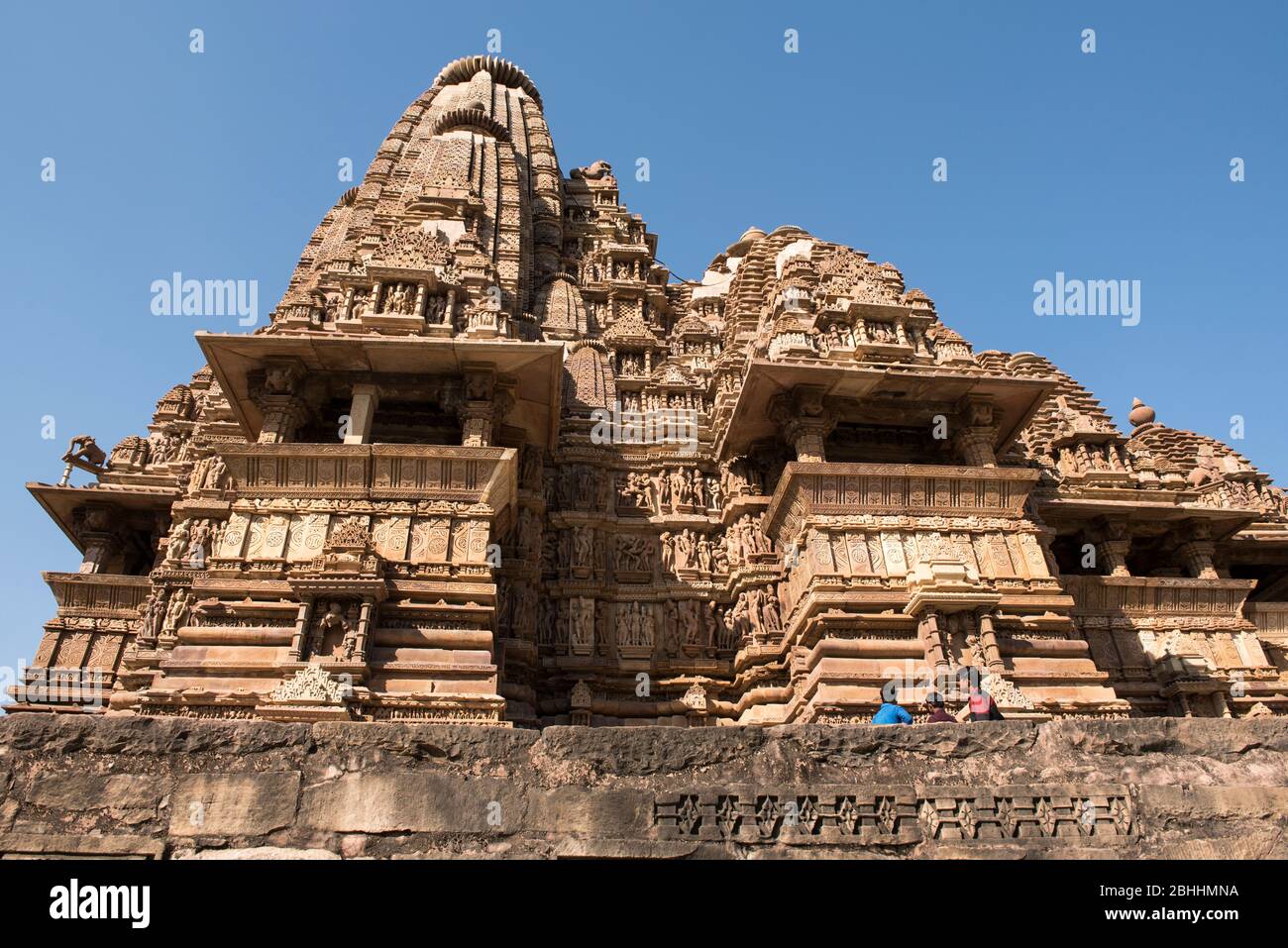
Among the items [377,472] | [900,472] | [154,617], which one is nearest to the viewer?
[377,472]

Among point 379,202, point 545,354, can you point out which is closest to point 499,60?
point 379,202

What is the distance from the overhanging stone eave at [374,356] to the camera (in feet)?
54.6

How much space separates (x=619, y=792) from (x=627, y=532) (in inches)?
560

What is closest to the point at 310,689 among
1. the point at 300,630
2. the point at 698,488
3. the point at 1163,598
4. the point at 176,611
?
the point at 300,630

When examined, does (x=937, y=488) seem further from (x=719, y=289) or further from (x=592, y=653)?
(x=719, y=289)

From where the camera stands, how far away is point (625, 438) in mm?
22609

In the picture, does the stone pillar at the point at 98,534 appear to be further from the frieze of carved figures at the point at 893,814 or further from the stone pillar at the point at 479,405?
the frieze of carved figures at the point at 893,814

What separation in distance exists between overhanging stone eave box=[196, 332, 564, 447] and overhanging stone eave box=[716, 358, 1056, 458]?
4252 mm

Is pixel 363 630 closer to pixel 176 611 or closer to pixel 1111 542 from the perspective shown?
pixel 176 611

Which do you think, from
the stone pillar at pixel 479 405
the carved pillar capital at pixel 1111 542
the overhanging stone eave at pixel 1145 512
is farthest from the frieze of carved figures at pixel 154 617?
the carved pillar capital at pixel 1111 542

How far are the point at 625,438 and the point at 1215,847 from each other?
17.2 m

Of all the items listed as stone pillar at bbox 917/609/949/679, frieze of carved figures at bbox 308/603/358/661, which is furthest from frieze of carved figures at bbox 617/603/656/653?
frieze of carved figures at bbox 308/603/358/661

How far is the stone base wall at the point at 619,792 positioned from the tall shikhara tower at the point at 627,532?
281 inches

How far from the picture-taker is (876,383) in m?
Result: 18.3
